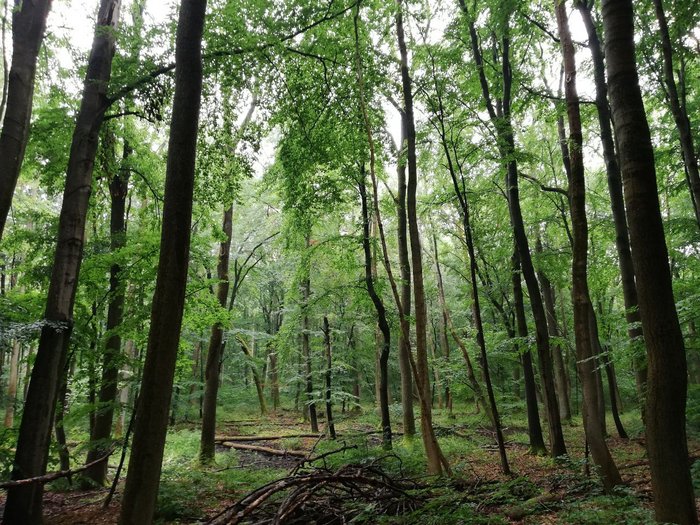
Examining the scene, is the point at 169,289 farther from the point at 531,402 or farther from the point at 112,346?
the point at 531,402

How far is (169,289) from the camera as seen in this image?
3.98 metres

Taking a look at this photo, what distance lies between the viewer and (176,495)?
7070 millimetres

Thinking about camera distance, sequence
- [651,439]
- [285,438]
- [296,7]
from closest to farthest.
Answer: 1. [651,439]
2. [296,7]
3. [285,438]

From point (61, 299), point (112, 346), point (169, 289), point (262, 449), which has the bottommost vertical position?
point (262, 449)

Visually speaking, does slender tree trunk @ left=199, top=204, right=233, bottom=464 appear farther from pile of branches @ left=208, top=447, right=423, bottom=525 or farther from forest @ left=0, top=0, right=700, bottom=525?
pile of branches @ left=208, top=447, right=423, bottom=525

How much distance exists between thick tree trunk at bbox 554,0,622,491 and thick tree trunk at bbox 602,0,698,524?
212 centimetres

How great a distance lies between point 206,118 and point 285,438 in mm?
14218

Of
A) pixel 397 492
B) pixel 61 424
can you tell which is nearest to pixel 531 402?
pixel 397 492

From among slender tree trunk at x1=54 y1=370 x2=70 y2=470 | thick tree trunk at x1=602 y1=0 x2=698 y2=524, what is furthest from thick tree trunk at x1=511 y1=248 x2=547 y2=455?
slender tree trunk at x1=54 y1=370 x2=70 y2=470

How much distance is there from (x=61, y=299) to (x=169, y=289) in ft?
9.22

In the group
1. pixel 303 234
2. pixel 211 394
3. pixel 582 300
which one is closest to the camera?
pixel 582 300

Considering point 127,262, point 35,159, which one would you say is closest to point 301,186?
point 127,262

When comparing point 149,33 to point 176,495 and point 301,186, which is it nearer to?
point 301,186

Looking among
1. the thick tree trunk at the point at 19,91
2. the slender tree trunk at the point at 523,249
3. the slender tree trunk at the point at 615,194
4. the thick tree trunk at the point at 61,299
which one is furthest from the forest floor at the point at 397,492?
the thick tree trunk at the point at 19,91
